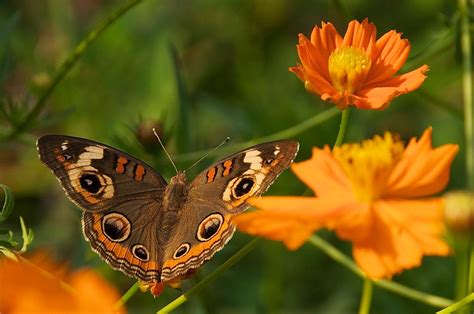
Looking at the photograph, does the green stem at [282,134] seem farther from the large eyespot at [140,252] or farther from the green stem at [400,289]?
the large eyespot at [140,252]

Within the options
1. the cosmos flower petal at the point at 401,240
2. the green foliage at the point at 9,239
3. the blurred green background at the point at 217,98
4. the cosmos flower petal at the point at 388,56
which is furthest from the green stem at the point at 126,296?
the blurred green background at the point at 217,98

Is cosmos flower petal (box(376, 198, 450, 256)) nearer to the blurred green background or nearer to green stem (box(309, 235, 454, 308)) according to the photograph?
green stem (box(309, 235, 454, 308))

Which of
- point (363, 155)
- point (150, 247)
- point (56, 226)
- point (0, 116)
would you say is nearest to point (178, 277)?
point (150, 247)

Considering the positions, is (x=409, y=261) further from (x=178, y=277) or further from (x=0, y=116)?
(x=0, y=116)

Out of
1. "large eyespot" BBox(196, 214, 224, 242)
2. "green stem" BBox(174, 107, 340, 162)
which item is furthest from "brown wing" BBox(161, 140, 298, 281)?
"green stem" BBox(174, 107, 340, 162)

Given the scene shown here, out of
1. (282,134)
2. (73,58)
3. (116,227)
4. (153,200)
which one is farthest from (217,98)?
(116,227)

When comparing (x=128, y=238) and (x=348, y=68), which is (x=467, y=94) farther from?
(x=128, y=238)

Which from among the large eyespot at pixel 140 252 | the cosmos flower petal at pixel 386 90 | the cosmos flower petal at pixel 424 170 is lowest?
the large eyespot at pixel 140 252

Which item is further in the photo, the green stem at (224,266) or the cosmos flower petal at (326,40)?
the cosmos flower petal at (326,40)

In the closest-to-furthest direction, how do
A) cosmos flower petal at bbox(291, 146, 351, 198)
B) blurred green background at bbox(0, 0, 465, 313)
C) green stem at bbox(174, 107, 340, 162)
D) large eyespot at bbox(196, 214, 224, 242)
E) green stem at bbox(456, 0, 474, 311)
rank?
cosmos flower petal at bbox(291, 146, 351, 198)
large eyespot at bbox(196, 214, 224, 242)
green stem at bbox(456, 0, 474, 311)
green stem at bbox(174, 107, 340, 162)
blurred green background at bbox(0, 0, 465, 313)
